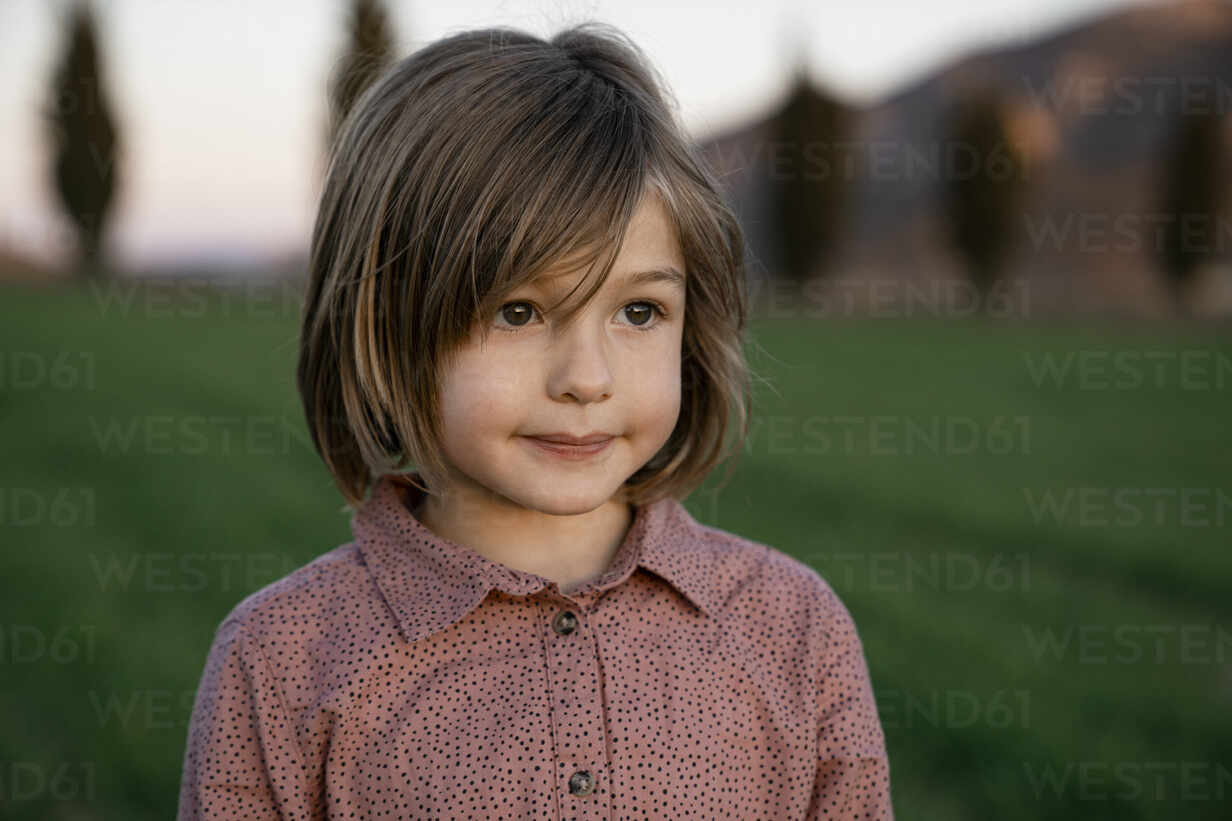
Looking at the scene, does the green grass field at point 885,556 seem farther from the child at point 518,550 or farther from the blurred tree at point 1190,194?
the blurred tree at point 1190,194

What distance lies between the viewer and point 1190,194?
2647 cm

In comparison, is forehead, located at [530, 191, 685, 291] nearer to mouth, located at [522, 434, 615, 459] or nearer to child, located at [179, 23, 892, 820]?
child, located at [179, 23, 892, 820]

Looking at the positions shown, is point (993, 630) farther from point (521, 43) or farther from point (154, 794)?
point (521, 43)

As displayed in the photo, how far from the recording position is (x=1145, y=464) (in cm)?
777

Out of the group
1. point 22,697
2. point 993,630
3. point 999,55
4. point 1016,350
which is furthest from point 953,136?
point 999,55
